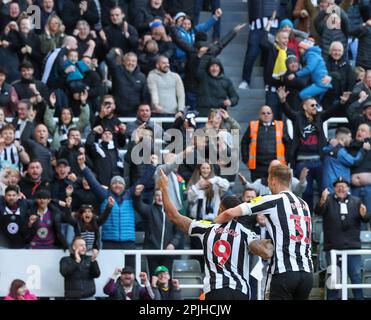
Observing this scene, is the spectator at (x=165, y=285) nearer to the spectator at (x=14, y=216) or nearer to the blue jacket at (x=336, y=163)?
the spectator at (x=14, y=216)

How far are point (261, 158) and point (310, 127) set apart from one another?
2.92ft

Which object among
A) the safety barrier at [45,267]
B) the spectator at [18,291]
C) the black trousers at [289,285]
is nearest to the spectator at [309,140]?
the safety barrier at [45,267]

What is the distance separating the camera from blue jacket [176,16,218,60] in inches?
928

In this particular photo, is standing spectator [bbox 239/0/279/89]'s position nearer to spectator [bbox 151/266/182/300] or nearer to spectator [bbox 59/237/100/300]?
spectator [bbox 151/266/182/300]

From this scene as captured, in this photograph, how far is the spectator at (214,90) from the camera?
22734 millimetres

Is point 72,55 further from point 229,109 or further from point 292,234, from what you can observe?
point 292,234

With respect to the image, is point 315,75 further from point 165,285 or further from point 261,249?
point 261,249

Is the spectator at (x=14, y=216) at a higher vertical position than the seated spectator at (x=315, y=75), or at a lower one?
lower

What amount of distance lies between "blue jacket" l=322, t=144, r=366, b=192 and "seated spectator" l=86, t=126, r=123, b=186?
293 centimetres

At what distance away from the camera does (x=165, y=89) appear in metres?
22.7

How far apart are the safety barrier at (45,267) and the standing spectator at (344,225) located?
1.81m

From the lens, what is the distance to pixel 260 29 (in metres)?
24.4

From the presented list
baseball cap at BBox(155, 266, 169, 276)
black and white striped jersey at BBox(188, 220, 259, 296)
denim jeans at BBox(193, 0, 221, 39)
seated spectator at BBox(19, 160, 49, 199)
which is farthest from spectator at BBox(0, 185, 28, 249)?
denim jeans at BBox(193, 0, 221, 39)
